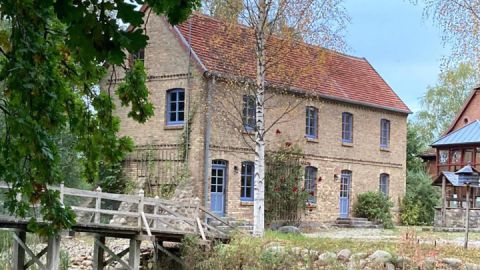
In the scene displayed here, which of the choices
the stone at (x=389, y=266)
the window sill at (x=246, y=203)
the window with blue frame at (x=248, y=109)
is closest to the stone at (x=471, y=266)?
the stone at (x=389, y=266)

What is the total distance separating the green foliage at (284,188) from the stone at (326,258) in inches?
334

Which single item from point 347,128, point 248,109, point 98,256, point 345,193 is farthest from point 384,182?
point 98,256

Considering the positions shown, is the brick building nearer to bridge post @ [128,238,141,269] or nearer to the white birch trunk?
the white birch trunk

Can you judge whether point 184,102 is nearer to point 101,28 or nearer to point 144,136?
point 144,136

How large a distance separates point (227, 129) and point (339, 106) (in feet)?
18.5

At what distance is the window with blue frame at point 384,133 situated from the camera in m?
30.0

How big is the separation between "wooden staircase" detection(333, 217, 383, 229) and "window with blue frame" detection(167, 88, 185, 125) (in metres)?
7.37

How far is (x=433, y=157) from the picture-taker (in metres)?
41.0

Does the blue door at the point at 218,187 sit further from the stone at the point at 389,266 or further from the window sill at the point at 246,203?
the stone at the point at 389,266

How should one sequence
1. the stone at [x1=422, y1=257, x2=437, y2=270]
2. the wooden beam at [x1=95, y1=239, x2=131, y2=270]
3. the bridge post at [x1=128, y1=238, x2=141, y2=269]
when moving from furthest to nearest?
the bridge post at [x1=128, y1=238, x2=141, y2=269], the wooden beam at [x1=95, y1=239, x2=131, y2=270], the stone at [x1=422, y1=257, x2=437, y2=270]

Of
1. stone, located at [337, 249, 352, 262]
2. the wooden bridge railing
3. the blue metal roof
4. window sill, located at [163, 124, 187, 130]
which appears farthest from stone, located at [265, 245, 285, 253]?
the blue metal roof

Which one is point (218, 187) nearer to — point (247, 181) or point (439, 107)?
point (247, 181)

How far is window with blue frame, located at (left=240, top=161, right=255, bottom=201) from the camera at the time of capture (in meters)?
24.6

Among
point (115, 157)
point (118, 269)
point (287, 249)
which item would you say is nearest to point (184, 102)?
point (118, 269)
